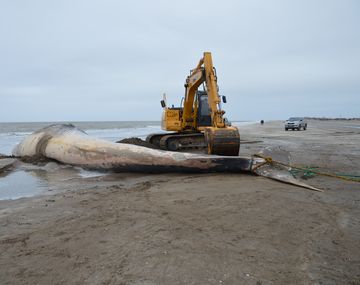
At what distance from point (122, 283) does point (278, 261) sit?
1505 mm

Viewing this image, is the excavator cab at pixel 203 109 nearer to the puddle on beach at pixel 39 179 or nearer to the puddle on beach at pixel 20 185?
the puddle on beach at pixel 39 179

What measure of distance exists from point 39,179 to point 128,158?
227 centimetres

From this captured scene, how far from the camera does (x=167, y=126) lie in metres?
14.8

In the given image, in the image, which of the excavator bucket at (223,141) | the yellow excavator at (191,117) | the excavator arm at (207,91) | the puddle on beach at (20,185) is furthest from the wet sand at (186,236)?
the yellow excavator at (191,117)

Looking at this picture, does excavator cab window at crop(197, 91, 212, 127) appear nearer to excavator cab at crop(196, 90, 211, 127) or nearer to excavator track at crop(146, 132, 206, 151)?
excavator cab at crop(196, 90, 211, 127)

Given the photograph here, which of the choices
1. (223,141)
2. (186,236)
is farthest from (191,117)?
(186,236)

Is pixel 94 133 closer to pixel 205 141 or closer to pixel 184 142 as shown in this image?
pixel 184 142

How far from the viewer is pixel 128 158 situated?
348 inches

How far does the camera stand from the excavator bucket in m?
9.27

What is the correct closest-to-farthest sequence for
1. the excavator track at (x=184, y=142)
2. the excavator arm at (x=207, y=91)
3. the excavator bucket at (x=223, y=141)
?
the excavator bucket at (x=223, y=141), the excavator arm at (x=207, y=91), the excavator track at (x=184, y=142)

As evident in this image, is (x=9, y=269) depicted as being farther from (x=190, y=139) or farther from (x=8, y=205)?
(x=190, y=139)

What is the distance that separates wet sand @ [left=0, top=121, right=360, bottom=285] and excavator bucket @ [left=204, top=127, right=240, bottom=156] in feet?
8.54

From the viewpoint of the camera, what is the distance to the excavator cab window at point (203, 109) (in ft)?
45.9

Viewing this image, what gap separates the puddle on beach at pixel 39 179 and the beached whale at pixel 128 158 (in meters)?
0.36
